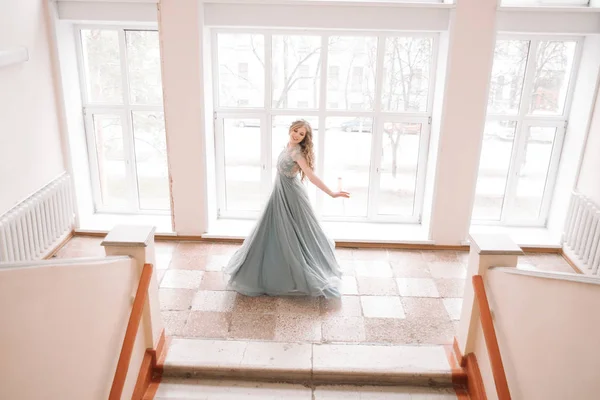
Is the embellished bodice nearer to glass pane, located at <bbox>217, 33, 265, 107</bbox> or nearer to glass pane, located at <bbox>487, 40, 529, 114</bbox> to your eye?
glass pane, located at <bbox>217, 33, 265, 107</bbox>

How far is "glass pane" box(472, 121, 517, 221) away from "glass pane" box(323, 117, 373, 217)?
144 cm

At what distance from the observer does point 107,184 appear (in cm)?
683

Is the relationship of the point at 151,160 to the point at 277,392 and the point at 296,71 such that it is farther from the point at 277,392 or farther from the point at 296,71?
the point at 277,392

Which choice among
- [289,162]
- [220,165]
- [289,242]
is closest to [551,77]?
[289,162]

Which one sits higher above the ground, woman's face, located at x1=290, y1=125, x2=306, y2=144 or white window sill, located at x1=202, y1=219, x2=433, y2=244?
woman's face, located at x1=290, y1=125, x2=306, y2=144

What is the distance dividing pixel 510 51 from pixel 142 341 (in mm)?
5154

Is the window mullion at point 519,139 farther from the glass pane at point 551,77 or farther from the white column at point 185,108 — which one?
the white column at point 185,108

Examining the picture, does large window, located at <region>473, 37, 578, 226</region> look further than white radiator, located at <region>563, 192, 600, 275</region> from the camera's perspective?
Yes

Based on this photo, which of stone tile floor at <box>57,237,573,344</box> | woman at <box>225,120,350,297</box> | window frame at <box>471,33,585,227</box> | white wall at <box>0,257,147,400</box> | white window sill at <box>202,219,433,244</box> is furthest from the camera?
white window sill at <box>202,219,433,244</box>

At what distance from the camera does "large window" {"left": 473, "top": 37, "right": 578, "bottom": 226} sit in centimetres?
613

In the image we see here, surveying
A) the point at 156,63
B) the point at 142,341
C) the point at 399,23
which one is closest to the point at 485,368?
the point at 142,341

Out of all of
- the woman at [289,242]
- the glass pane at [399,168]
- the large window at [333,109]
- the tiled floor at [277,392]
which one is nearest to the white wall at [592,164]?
the large window at [333,109]

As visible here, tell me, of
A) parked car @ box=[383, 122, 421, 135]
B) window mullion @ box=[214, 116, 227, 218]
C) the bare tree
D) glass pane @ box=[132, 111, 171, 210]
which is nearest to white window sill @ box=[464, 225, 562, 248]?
parked car @ box=[383, 122, 421, 135]

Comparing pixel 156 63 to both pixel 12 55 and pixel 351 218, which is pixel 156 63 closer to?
pixel 12 55
